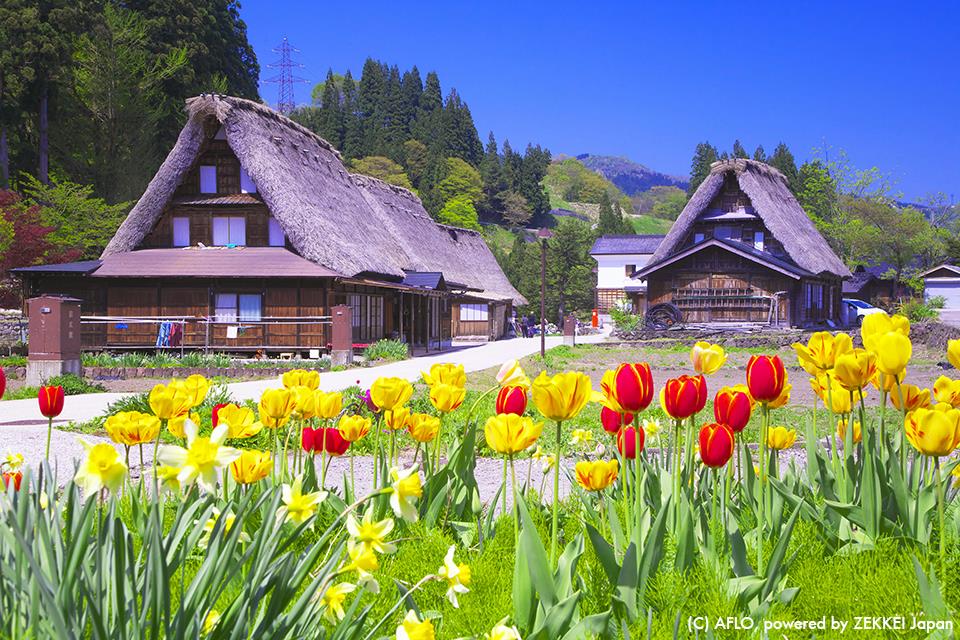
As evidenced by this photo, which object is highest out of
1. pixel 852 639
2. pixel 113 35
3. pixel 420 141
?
pixel 420 141

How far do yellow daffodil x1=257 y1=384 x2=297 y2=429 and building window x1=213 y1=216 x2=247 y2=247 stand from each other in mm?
22082

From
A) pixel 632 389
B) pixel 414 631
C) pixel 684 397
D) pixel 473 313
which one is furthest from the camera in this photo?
pixel 473 313

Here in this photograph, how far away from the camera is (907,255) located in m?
48.8

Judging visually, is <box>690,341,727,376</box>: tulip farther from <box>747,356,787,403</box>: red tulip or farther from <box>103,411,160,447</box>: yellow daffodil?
<box>103,411,160,447</box>: yellow daffodil

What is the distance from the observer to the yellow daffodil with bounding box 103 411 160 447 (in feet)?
7.93

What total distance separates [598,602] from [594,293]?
53698mm

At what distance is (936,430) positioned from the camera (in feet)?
7.49

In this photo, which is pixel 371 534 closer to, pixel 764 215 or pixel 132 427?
pixel 132 427

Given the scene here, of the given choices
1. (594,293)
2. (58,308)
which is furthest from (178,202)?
(594,293)

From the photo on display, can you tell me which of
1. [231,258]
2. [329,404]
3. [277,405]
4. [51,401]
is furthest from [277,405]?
[231,258]

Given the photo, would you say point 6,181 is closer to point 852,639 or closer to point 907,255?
point 852,639

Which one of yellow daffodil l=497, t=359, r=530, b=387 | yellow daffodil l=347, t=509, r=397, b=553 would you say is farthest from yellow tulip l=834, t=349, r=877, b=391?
yellow daffodil l=347, t=509, r=397, b=553

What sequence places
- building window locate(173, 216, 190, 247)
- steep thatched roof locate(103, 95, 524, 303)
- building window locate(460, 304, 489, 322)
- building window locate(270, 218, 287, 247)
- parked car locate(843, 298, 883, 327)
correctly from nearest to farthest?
steep thatched roof locate(103, 95, 524, 303) → building window locate(270, 218, 287, 247) → building window locate(173, 216, 190, 247) → building window locate(460, 304, 489, 322) → parked car locate(843, 298, 883, 327)

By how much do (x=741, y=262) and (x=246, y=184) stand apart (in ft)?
61.6
